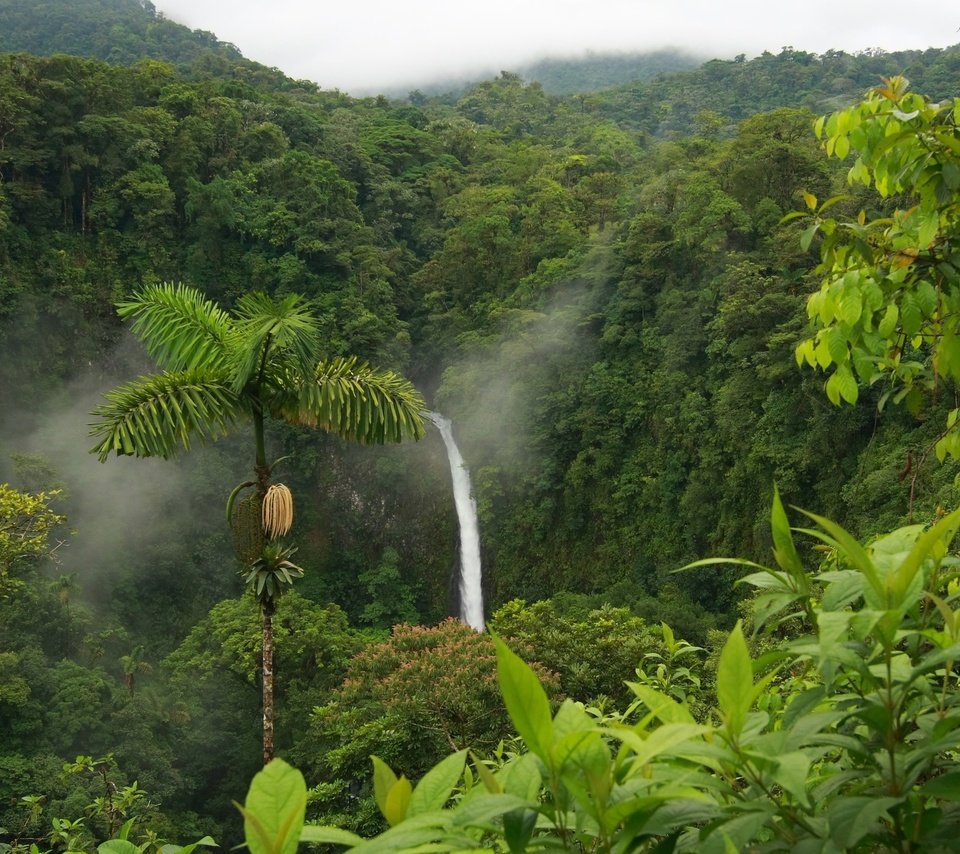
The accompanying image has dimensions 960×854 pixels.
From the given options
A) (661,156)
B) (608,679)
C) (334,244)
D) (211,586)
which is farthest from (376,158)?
(608,679)

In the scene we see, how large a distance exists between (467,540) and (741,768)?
1682 cm

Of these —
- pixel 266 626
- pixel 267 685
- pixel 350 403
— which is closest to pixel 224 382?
pixel 350 403

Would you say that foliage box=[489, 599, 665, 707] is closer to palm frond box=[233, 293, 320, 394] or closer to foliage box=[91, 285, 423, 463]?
foliage box=[91, 285, 423, 463]

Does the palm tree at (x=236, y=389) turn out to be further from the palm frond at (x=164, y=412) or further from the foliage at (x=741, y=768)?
the foliage at (x=741, y=768)

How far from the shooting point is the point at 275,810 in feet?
1.89

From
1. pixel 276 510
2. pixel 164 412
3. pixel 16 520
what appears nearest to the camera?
pixel 164 412

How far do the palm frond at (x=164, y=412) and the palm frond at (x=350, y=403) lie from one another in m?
0.31

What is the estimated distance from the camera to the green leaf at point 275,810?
558mm

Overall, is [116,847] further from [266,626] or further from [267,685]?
[267,685]

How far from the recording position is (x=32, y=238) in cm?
1906

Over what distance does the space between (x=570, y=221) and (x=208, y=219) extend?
8.78 m

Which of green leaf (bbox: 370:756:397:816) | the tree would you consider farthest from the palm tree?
green leaf (bbox: 370:756:397:816)

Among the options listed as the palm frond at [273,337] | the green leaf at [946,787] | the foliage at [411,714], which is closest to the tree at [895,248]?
the green leaf at [946,787]

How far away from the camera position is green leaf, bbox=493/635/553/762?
1.84ft
